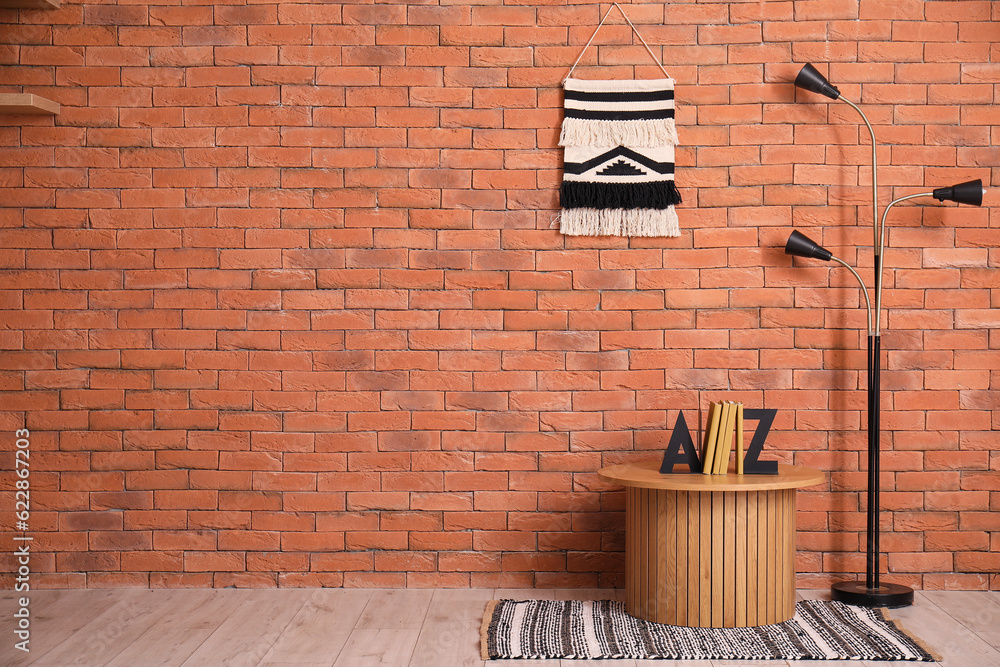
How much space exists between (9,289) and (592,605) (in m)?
2.80

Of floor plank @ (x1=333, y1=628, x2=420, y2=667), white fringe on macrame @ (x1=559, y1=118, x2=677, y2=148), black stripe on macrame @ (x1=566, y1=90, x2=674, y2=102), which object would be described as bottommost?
floor plank @ (x1=333, y1=628, x2=420, y2=667)

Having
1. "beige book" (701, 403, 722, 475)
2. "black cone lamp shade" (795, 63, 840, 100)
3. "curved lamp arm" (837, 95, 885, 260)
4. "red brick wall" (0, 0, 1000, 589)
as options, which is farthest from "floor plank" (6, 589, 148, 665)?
"black cone lamp shade" (795, 63, 840, 100)

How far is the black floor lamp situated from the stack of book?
61cm

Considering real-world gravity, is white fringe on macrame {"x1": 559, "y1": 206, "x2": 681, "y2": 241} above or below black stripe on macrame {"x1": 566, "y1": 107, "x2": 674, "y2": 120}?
below

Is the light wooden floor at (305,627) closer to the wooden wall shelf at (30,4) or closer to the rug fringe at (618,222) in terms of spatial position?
the rug fringe at (618,222)

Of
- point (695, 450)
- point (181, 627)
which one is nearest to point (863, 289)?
point (695, 450)

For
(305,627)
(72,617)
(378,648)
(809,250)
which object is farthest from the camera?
(809,250)

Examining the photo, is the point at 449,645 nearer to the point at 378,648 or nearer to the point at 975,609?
the point at 378,648

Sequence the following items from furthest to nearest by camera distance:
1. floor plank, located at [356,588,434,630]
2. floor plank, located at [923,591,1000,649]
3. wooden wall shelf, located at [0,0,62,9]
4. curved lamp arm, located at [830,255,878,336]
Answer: wooden wall shelf, located at [0,0,62,9] → curved lamp arm, located at [830,255,878,336] → floor plank, located at [356,588,434,630] → floor plank, located at [923,591,1000,649]

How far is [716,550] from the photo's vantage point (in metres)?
2.87

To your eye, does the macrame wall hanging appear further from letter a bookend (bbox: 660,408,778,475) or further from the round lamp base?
the round lamp base

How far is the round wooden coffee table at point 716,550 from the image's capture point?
288 centimetres

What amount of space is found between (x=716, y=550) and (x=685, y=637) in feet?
1.03

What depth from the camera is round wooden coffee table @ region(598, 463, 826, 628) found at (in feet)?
9.43
